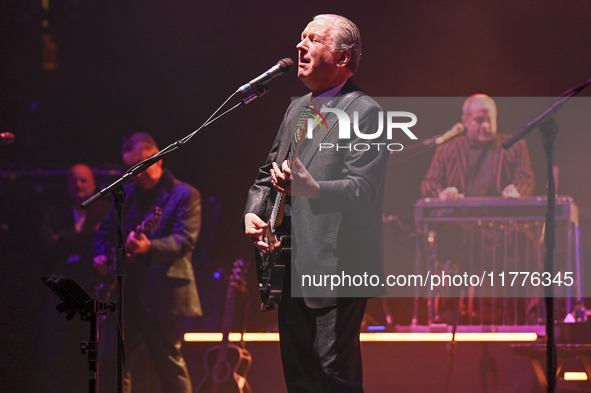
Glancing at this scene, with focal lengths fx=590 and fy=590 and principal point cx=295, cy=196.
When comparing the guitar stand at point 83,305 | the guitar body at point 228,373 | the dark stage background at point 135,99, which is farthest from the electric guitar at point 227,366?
the guitar stand at point 83,305

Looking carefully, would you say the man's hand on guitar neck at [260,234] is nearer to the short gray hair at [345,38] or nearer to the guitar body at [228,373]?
the short gray hair at [345,38]

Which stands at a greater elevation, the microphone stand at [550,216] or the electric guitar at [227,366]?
the microphone stand at [550,216]

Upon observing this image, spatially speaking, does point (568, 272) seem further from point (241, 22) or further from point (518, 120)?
point (241, 22)

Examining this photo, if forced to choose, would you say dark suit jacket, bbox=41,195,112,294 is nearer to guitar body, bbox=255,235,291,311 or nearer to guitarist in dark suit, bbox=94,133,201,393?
guitarist in dark suit, bbox=94,133,201,393

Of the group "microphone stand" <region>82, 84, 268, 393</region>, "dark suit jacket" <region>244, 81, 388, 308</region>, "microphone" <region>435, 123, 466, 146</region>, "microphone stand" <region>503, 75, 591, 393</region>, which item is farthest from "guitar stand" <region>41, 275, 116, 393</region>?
"microphone" <region>435, 123, 466, 146</region>

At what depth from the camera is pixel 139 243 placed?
3727 millimetres

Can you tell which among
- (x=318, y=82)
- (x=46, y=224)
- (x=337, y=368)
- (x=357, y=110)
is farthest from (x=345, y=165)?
(x=46, y=224)

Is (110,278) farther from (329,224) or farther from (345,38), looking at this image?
(345,38)

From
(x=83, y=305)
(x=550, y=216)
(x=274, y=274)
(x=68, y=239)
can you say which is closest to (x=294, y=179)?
(x=274, y=274)

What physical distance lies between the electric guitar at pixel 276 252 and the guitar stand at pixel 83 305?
76 centimetres

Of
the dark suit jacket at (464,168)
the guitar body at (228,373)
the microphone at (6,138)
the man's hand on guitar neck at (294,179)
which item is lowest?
the guitar body at (228,373)

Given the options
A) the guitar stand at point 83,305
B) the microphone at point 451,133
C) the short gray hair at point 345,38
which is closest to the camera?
the short gray hair at point 345,38

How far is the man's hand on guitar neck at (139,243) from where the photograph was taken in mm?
3725

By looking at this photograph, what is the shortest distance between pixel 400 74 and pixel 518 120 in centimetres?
77
